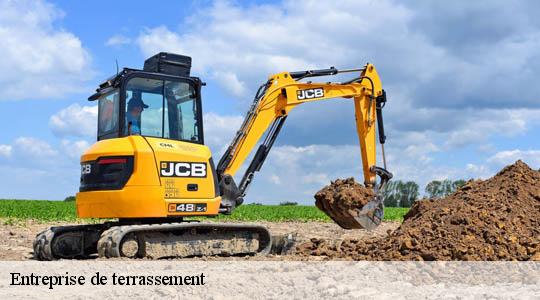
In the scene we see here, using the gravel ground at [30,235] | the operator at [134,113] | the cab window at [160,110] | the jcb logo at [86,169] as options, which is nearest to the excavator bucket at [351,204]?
the gravel ground at [30,235]

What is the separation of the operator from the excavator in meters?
0.02

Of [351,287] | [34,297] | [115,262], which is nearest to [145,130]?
[115,262]

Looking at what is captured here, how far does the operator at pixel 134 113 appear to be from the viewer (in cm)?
1099

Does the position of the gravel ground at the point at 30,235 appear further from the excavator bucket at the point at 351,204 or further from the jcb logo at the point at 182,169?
the jcb logo at the point at 182,169

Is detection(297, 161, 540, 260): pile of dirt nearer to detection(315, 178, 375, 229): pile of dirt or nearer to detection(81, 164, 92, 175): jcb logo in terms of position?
detection(315, 178, 375, 229): pile of dirt

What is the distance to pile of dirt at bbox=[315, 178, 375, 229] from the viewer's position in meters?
13.3

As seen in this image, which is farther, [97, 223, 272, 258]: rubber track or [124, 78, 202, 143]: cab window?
[124, 78, 202, 143]: cab window

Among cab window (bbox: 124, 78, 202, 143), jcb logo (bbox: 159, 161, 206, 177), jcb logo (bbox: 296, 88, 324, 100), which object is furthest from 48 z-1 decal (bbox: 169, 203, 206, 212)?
jcb logo (bbox: 296, 88, 324, 100)

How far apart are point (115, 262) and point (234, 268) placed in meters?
2.01

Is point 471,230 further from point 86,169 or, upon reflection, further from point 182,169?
point 86,169

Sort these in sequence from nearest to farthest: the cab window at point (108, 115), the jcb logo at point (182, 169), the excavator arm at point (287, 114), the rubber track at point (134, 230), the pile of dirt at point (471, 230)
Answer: the pile of dirt at point (471, 230)
the rubber track at point (134, 230)
the jcb logo at point (182, 169)
the cab window at point (108, 115)
the excavator arm at point (287, 114)

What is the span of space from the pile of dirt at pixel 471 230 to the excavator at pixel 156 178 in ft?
6.89

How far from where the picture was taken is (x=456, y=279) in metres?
9.49

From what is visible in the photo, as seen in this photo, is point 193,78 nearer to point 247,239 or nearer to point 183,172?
point 183,172
